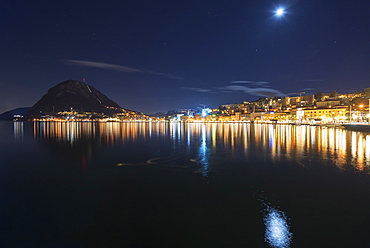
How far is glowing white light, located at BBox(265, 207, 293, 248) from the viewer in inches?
186

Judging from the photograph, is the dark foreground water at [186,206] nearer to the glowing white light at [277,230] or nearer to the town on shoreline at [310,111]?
the glowing white light at [277,230]

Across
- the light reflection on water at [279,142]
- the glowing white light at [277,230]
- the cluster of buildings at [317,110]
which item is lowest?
the glowing white light at [277,230]

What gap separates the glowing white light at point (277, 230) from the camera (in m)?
4.73

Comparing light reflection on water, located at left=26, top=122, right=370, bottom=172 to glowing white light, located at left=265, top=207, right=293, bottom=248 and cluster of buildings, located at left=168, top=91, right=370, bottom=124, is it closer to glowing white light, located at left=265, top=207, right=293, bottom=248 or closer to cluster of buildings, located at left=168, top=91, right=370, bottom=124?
glowing white light, located at left=265, top=207, right=293, bottom=248

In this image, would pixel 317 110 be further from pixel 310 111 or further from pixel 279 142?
pixel 279 142

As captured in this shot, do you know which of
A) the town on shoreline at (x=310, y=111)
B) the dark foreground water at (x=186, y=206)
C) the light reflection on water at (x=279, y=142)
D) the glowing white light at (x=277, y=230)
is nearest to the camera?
the glowing white light at (x=277, y=230)

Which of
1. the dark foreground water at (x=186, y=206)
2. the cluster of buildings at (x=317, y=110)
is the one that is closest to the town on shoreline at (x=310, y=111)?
the cluster of buildings at (x=317, y=110)

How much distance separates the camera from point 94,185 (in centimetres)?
872

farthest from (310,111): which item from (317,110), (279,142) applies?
(279,142)

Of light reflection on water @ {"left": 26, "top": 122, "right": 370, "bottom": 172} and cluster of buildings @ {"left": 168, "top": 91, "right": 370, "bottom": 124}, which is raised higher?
cluster of buildings @ {"left": 168, "top": 91, "right": 370, "bottom": 124}

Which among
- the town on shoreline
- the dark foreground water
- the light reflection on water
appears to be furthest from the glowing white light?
the town on shoreline

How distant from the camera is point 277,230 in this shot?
520 centimetres

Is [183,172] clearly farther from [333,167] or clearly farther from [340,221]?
[333,167]

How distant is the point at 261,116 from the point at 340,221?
151m
